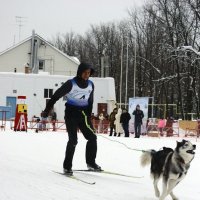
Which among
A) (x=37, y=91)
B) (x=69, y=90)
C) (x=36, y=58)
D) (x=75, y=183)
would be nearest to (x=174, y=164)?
(x=75, y=183)

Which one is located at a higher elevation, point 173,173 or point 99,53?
point 99,53

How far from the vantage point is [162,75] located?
5256 cm

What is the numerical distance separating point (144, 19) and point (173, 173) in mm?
47186

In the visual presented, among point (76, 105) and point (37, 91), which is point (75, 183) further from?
point (37, 91)

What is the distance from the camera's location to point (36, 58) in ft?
181

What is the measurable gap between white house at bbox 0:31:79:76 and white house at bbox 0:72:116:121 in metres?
12.8

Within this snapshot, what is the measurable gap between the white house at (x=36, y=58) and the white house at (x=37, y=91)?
1277 cm

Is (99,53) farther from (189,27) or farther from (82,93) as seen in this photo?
(82,93)

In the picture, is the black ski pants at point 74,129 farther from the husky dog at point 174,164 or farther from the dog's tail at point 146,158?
the husky dog at point 174,164

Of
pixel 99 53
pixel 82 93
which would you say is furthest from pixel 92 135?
pixel 99 53

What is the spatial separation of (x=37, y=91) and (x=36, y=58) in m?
13.9

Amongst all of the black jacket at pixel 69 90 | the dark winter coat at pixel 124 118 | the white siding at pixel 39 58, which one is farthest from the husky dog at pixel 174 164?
the white siding at pixel 39 58

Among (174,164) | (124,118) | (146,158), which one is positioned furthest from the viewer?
(124,118)

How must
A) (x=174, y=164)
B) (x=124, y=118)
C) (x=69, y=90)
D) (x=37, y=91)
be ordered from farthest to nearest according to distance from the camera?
(x=37, y=91)
(x=124, y=118)
(x=69, y=90)
(x=174, y=164)
